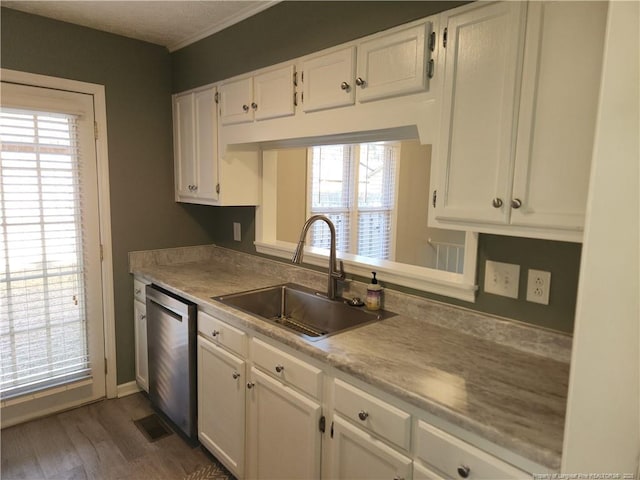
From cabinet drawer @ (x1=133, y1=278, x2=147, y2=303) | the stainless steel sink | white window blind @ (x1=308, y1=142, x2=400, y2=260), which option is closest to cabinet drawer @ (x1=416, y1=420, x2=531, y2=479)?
the stainless steel sink

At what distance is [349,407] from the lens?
1443mm

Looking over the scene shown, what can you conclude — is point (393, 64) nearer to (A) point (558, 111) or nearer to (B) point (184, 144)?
(A) point (558, 111)

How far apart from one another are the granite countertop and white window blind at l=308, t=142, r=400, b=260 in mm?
2069

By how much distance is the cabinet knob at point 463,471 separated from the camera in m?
1.13

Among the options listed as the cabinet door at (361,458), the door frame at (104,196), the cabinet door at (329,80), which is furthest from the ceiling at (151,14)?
the cabinet door at (361,458)

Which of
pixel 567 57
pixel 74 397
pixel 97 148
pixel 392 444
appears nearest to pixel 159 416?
pixel 74 397

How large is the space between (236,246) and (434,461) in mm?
2162

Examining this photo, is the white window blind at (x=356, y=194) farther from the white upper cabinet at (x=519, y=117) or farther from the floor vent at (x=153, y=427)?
the white upper cabinet at (x=519, y=117)

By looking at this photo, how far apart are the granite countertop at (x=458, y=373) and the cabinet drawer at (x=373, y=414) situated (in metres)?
0.07

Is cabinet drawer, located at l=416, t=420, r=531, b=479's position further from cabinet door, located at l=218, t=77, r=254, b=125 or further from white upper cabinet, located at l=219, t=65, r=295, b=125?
cabinet door, located at l=218, t=77, r=254, b=125

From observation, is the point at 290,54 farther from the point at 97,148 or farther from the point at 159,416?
the point at 159,416

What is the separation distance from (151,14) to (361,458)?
253 cm

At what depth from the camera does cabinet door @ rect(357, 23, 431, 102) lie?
1.54 metres

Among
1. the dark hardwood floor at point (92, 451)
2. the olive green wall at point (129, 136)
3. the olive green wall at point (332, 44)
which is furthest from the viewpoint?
the olive green wall at point (129, 136)
